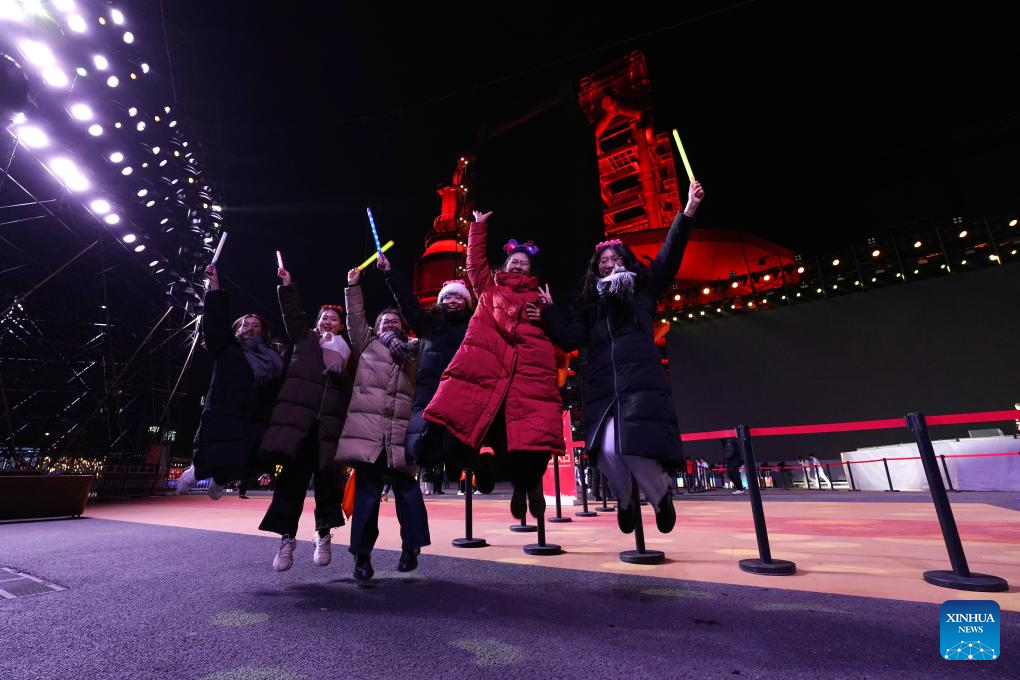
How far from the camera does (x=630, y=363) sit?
210 cm

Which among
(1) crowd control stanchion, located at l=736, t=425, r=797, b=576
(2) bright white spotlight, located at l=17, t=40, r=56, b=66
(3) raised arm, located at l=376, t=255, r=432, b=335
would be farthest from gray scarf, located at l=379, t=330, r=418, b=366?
(2) bright white spotlight, located at l=17, t=40, r=56, b=66

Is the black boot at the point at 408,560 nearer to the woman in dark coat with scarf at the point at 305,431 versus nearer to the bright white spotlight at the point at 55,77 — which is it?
the woman in dark coat with scarf at the point at 305,431

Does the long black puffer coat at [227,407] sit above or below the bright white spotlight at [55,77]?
below

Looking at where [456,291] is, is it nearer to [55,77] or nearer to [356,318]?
[356,318]

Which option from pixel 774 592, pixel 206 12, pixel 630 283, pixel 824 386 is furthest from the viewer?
pixel 824 386

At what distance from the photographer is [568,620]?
1614 mm

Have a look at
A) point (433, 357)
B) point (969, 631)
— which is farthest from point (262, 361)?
point (969, 631)

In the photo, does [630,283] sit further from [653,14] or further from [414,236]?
[414,236]

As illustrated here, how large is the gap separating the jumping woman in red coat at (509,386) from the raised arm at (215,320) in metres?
1.38

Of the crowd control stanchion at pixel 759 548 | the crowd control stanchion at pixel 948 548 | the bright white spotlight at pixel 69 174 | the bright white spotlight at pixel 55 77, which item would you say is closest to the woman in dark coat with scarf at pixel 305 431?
the crowd control stanchion at pixel 759 548

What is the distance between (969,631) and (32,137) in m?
12.2

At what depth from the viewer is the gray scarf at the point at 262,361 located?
2.51 m

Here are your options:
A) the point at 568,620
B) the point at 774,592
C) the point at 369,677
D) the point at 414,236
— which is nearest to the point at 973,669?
the point at 774,592

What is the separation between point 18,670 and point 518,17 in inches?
506
